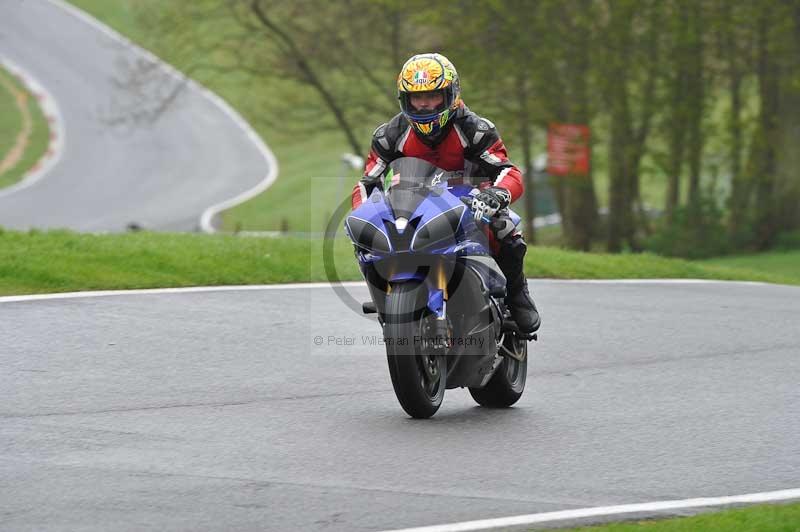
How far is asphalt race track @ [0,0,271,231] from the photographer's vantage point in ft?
133

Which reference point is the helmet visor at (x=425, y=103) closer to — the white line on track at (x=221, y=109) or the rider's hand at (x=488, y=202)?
the rider's hand at (x=488, y=202)

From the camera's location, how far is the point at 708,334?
36.0ft

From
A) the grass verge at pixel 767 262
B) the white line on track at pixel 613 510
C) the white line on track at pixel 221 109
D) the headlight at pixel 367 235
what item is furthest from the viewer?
the white line on track at pixel 221 109

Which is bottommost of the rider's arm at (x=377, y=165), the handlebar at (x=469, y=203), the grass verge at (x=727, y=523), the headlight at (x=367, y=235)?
the grass verge at (x=727, y=523)

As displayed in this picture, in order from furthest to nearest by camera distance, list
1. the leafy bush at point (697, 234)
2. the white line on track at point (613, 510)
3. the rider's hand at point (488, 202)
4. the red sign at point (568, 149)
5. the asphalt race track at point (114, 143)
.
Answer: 1. the asphalt race track at point (114, 143)
2. the leafy bush at point (697, 234)
3. the red sign at point (568, 149)
4. the rider's hand at point (488, 202)
5. the white line on track at point (613, 510)

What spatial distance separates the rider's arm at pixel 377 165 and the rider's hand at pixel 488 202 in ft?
2.05

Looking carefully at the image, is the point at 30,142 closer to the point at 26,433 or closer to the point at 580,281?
the point at 580,281

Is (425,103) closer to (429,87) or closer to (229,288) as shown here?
(429,87)

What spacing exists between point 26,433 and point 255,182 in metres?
40.8

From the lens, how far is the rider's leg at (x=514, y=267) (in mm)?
7645

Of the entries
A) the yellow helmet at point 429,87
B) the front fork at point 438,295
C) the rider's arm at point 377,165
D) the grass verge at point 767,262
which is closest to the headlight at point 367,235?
the front fork at point 438,295

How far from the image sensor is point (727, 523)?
539 cm

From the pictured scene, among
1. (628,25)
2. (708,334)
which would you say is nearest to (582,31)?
(628,25)

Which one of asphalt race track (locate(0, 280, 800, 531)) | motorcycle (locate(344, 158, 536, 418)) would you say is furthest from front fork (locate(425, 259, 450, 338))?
asphalt race track (locate(0, 280, 800, 531))
